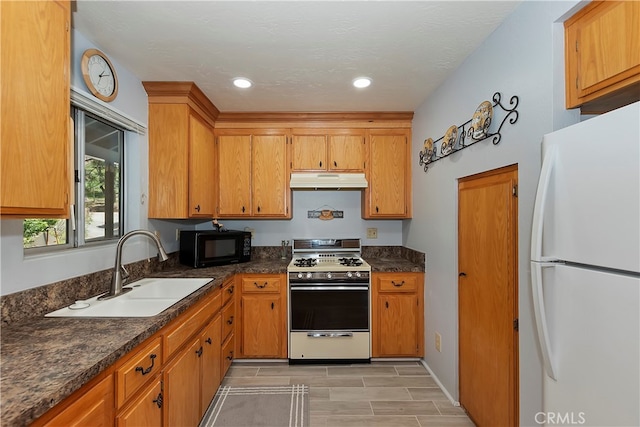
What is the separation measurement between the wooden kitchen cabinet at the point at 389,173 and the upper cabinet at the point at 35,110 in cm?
253

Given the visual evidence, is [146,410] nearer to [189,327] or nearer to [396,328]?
[189,327]

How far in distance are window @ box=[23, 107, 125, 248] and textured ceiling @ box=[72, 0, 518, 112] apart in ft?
1.77

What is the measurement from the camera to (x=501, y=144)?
1.64 metres

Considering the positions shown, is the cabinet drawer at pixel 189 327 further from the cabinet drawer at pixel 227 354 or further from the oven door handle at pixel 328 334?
the oven door handle at pixel 328 334

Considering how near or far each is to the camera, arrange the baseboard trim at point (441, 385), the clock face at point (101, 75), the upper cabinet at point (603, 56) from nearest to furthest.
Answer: the upper cabinet at point (603, 56) → the clock face at point (101, 75) → the baseboard trim at point (441, 385)

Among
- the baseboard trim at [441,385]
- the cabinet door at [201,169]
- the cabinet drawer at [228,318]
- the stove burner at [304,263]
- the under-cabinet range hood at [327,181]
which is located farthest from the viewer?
the under-cabinet range hood at [327,181]

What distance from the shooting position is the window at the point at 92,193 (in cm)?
168

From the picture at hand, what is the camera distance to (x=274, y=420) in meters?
2.04

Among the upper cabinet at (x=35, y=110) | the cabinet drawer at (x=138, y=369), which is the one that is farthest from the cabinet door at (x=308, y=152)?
the cabinet drawer at (x=138, y=369)

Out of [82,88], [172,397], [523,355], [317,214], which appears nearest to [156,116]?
[82,88]

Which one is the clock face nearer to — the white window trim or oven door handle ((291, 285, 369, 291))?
the white window trim

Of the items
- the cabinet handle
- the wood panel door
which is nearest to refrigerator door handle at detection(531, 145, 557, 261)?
the wood panel door

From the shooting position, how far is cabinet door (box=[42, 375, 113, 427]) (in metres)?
0.89

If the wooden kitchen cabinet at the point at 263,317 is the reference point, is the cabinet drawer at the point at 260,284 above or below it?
above
